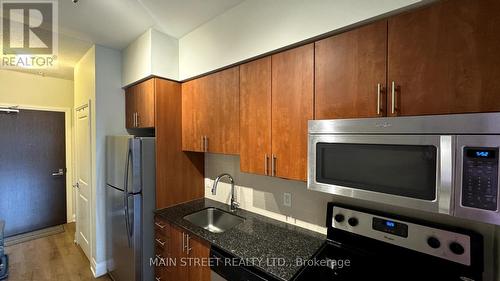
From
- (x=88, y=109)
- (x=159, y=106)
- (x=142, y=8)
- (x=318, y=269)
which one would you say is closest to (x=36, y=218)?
(x=88, y=109)

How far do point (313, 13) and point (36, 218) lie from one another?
15.7ft

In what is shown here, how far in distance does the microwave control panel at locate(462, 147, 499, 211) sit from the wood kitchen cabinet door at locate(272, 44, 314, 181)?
2.20ft

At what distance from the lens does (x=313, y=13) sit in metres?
1.19

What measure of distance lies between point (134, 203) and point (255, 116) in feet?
4.41

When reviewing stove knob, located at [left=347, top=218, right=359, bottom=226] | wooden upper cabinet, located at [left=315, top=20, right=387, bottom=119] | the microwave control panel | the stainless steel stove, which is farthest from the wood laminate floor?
the microwave control panel

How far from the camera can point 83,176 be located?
2832 mm

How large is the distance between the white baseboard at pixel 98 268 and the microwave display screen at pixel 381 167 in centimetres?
269

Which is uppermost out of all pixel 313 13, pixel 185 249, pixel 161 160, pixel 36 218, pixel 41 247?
pixel 313 13

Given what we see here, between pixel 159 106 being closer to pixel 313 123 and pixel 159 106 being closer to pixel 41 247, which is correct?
pixel 313 123

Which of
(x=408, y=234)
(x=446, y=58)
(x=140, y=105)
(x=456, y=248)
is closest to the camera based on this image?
(x=446, y=58)

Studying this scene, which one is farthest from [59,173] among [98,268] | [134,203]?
[134,203]

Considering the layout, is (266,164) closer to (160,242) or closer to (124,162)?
(160,242)

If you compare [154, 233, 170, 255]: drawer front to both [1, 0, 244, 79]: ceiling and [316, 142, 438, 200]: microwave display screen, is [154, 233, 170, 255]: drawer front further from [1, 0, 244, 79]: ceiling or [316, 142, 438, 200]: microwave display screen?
[1, 0, 244, 79]: ceiling

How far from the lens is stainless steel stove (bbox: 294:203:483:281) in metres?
0.99
